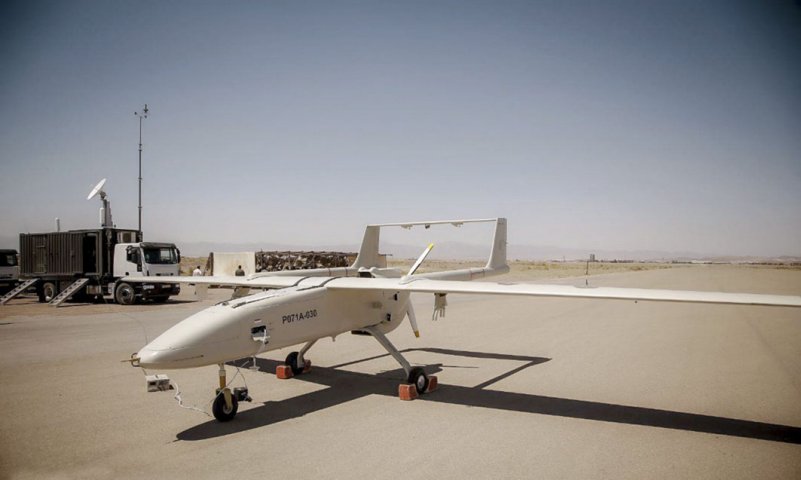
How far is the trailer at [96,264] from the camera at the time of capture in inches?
1046

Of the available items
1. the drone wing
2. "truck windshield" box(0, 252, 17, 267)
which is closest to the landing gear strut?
the drone wing

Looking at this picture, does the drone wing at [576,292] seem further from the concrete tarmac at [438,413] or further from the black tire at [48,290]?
the black tire at [48,290]

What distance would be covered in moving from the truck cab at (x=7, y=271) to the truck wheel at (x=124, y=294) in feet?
40.4

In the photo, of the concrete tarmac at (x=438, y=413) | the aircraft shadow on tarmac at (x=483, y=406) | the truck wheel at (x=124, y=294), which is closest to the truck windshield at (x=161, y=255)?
the truck wheel at (x=124, y=294)

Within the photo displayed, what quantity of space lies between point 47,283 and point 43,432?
26.5m

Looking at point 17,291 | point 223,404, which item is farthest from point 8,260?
point 223,404

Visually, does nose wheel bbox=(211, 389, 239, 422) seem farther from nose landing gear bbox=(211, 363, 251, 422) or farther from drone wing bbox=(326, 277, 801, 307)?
drone wing bbox=(326, 277, 801, 307)

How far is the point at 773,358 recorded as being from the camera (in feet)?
42.5

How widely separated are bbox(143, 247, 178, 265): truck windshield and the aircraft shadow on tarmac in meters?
18.8

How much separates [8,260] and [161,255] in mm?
14599

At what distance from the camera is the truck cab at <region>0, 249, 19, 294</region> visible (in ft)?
109

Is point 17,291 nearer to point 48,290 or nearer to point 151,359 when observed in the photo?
point 48,290

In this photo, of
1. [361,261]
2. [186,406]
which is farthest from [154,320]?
[186,406]

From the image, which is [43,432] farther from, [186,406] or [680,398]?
[680,398]
